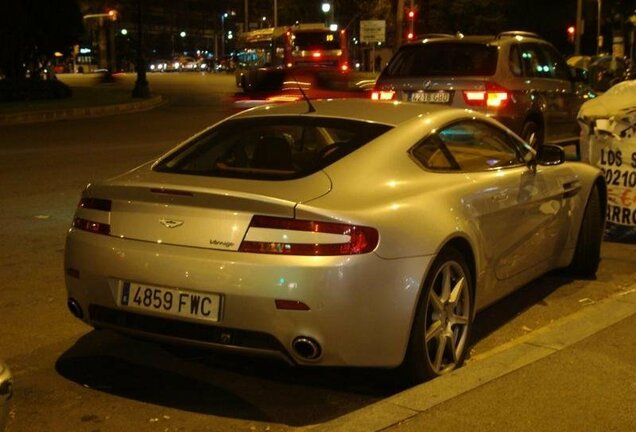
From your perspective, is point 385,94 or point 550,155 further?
point 385,94

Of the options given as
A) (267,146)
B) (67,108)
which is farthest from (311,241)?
(67,108)

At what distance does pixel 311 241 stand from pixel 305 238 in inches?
1.2

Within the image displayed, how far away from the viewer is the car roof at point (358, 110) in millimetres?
5254

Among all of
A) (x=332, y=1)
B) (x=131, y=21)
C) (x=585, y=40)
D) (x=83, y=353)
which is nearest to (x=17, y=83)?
(x=83, y=353)

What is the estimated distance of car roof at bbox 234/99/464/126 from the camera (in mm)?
5254

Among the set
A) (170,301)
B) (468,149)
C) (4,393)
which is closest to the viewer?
(4,393)

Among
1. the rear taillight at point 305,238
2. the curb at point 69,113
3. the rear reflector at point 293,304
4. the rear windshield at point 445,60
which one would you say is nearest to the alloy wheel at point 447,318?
the rear taillight at point 305,238

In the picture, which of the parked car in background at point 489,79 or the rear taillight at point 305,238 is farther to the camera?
the parked car in background at point 489,79

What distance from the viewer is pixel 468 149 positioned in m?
5.65

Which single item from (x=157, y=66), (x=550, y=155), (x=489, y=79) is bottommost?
(x=157, y=66)

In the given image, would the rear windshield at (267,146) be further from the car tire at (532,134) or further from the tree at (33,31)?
the tree at (33,31)

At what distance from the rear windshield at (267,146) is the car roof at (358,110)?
0.25 ft

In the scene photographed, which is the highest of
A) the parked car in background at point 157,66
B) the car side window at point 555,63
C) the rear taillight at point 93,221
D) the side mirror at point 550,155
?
the car side window at point 555,63

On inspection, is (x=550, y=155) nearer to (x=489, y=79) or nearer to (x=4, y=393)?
(x=4, y=393)
